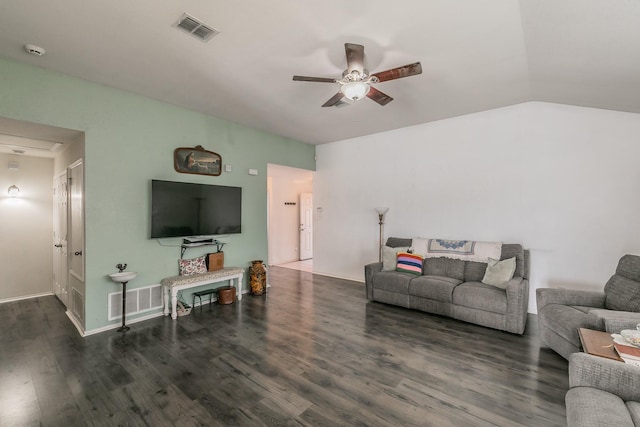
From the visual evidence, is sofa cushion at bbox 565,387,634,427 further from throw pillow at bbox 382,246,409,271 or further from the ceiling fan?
throw pillow at bbox 382,246,409,271

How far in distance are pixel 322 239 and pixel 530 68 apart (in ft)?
15.3

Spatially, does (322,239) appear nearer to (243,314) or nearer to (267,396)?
(243,314)

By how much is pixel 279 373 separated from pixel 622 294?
129 inches

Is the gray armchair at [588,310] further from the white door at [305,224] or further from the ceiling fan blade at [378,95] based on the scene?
the white door at [305,224]

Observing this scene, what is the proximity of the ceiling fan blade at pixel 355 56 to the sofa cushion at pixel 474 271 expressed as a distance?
10.3 ft

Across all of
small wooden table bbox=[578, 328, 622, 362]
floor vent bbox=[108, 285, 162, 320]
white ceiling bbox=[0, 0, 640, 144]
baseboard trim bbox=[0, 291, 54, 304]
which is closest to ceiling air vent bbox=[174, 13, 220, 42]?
white ceiling bbox=[0, 0, 640, 144]

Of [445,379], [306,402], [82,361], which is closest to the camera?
[306,402]

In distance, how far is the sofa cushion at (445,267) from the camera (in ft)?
13.6

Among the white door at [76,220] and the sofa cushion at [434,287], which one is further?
the sofa cushion at [434,287]

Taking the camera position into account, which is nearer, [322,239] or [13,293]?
[13,293]

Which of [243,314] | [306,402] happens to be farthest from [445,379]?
[243,314]

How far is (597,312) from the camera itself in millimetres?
2430

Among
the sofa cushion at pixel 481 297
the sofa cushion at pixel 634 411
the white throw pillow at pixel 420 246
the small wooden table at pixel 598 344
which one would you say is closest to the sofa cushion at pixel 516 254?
the sofa cushion at pixel 481 297

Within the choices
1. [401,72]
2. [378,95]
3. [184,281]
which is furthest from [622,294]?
[184,281]
